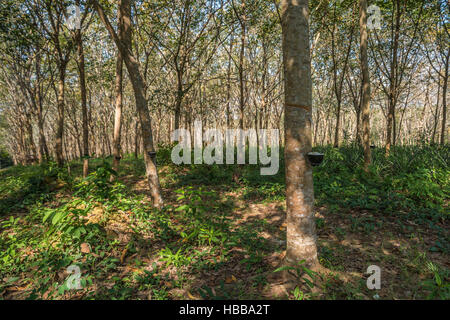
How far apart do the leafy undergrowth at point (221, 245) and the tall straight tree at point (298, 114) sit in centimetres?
61

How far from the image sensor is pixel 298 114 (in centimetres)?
245

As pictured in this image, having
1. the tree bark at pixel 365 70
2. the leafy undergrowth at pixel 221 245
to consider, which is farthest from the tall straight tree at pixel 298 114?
the tree bark at pixel 365 70

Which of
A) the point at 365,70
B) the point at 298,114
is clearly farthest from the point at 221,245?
the point at 365,70

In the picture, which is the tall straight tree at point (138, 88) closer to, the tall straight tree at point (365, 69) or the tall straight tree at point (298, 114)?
the tall straight tree at point (298, 114)

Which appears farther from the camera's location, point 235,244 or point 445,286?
point 235,244

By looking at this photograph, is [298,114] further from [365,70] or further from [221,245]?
[365,70]

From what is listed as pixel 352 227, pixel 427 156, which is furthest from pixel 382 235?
pixel 427 156

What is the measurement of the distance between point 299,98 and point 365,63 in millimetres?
5189

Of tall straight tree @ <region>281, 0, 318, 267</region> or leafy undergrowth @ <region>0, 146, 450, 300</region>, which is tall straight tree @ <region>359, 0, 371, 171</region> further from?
tall straight tree @ <region>281, 0, 318, 267</region>

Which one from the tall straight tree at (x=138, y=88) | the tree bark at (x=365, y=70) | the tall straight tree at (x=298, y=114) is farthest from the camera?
the tree bark at (x=365, y=70)

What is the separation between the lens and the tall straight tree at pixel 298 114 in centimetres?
243

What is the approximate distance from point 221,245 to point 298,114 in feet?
7.39

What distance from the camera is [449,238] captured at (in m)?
3.23

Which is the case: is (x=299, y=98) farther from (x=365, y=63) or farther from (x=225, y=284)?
(x=365, y=63)
